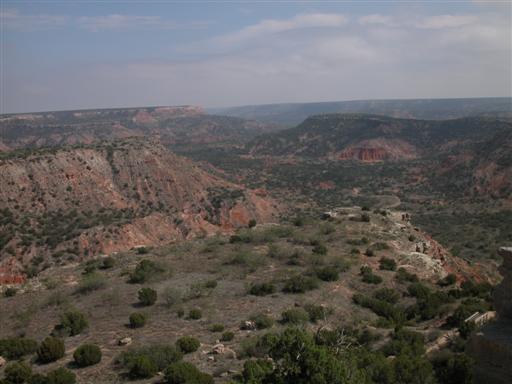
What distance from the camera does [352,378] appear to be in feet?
34.0

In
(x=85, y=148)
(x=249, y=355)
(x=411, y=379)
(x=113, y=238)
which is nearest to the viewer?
(x=411, y=379)

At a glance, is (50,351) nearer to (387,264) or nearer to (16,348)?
(16,348)

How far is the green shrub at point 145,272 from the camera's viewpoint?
22938 millimetres

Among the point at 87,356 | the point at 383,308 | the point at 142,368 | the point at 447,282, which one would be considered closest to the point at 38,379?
the point at 87,356

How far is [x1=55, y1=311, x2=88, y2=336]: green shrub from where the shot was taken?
55.6ft

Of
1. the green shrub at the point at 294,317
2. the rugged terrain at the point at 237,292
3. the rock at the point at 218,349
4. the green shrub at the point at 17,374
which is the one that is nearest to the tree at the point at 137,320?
the rugged terrain at the point at 237,292

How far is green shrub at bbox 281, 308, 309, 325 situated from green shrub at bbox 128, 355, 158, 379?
6118 millimetres

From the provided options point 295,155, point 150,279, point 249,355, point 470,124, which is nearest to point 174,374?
point 249,355

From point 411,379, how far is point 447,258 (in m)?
23.4

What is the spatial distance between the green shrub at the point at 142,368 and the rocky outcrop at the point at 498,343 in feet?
29.9

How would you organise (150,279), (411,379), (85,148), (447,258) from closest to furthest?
1. (411,379)
2. (150,279)
3. (447,258)
4. (85,148)

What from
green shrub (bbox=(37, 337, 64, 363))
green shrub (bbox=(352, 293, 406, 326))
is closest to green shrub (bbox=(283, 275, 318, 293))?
green shrub (bbox=(352, 293, 406, 326))

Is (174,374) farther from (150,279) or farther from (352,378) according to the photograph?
(150,279)

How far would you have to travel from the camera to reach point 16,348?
15.0 m
